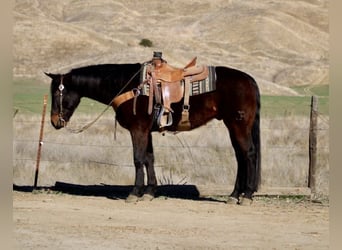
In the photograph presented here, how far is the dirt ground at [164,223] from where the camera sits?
6340mm

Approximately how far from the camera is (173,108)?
367 inches

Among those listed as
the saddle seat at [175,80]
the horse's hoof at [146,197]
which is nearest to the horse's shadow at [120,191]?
the horse's hoof at [146,197]

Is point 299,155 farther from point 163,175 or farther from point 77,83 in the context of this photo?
point 77,83

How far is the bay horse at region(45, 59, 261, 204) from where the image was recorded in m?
9.25

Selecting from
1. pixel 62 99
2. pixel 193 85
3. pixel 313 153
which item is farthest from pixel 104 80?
pixel 313 153

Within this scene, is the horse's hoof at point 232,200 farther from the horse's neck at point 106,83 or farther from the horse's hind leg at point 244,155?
the horse's neck at point 106,83

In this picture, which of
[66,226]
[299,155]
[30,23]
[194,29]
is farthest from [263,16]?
[66,226]

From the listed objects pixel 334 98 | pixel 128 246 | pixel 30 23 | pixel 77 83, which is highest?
pixel 30 23

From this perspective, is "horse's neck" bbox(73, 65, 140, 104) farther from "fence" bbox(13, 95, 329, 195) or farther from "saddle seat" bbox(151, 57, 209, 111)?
"fence" bbox(13, 95, 329, 195)

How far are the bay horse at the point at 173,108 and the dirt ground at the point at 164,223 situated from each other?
43 centimetres

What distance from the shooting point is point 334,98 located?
7.70ft

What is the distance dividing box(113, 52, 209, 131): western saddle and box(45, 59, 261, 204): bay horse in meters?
0.11

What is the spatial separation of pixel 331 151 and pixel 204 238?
4383 millimetres

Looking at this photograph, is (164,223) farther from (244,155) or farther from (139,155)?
(244,155)
